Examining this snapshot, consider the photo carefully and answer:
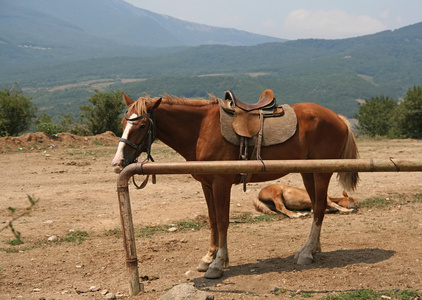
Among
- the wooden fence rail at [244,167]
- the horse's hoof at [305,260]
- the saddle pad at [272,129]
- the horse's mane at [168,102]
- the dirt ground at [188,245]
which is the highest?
the horse's mane at [168,102]

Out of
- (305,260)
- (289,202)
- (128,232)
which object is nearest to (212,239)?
(305,260)

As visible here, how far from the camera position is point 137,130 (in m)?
5.09

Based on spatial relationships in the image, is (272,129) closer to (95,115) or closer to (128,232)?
(128,232)

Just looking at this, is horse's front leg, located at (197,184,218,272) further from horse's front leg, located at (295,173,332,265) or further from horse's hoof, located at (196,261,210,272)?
horse's front leg, located at (295,173,332,265)

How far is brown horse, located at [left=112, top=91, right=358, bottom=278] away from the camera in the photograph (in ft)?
16.9

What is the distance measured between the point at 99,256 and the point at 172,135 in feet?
6.64

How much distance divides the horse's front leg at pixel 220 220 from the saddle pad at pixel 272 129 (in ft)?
1.86

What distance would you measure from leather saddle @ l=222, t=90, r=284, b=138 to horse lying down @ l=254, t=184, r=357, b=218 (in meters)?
2.92

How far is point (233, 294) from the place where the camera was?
466 cm

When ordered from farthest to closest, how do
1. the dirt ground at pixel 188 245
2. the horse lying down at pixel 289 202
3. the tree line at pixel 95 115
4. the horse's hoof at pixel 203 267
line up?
1. the tree line at pixel 95 115
2. the horse lying down at pixel 289 202
3. the horse's hoof at pixel 203 267
4. the dirt ground at pixel 188 245

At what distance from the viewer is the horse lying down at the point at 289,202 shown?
8320mm

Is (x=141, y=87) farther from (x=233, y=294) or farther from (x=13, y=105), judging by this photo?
(x=233, y=294)

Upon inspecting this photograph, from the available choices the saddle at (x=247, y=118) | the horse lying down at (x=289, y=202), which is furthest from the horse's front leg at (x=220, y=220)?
the horse lying down at (x=289, y=202)

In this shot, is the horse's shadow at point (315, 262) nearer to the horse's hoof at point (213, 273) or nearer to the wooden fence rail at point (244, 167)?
the horse's hoof at point (213, 273)
